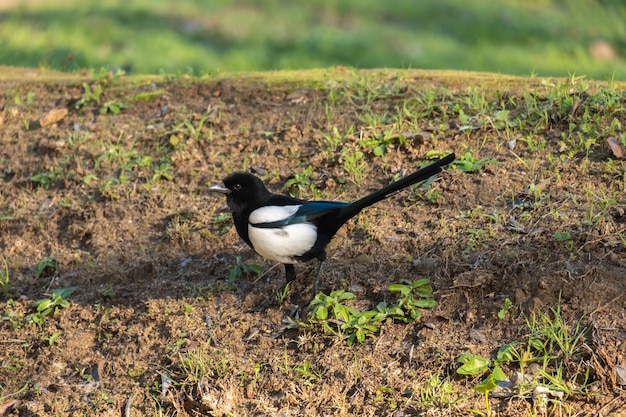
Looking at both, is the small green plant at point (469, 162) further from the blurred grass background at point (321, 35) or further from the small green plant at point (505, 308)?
the blurred grass background at point (321, 35)

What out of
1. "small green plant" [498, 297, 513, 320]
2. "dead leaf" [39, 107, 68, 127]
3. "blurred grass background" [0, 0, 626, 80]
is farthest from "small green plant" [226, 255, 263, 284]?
"blurred grass background" [0, 0, 626, 80]

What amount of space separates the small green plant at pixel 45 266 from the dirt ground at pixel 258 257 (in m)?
0.03

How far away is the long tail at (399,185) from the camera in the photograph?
3885 millimetres

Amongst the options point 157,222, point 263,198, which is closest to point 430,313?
point 263,198

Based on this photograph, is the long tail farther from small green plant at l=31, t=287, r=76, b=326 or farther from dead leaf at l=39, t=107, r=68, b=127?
dead leaf at l=39, t=107, r=68, b=127

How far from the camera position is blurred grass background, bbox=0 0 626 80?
30.0ft

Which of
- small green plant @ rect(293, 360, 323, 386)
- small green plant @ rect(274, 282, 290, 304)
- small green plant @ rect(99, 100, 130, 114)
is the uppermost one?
small green plant @ rect(99, 100, 130, 114)

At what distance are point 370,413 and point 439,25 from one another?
7367mm

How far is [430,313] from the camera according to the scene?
13.1ft

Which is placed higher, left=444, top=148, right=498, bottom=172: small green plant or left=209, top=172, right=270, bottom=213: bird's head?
left=209, top=172, right=270, bottom=213: bird's head

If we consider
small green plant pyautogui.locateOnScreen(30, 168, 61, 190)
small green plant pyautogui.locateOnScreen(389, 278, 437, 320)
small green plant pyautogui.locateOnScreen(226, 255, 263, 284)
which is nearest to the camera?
small green plant pyautogui.locateOnScreen(389, 278, 437, 320)

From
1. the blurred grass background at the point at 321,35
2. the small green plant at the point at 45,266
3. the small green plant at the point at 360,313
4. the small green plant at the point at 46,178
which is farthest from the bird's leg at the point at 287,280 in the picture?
the blurred grass background at the point at 321,35

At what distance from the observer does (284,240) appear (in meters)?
4.21

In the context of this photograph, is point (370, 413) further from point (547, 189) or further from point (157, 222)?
point (157, 222)
